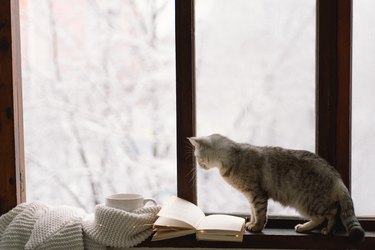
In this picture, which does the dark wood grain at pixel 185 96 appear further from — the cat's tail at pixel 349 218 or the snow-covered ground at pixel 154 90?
the cat's tail at pixel 349 218

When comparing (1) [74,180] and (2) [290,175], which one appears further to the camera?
(1) [74,180]

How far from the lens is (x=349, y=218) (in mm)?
1398

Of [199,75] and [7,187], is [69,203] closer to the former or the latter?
[7,187]

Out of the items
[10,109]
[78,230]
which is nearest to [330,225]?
[78,230]

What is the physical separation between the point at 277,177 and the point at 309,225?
194 millimetres

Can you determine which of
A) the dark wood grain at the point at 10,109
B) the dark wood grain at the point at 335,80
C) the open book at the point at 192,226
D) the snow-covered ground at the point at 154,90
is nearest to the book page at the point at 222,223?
the open book at the point at 192,226

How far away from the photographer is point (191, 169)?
1.63 metres

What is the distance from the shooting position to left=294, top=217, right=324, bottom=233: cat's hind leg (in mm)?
1478

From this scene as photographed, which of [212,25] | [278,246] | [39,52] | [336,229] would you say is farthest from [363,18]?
[39,52]

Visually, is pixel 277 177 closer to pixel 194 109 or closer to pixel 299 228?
pixel 299 228

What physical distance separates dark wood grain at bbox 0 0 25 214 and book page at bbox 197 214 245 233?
712 mm

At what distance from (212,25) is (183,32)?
0.11 metres

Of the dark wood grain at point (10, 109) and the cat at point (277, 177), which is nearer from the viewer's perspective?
the cat at point (277, 177)

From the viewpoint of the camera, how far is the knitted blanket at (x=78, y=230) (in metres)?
1.45
